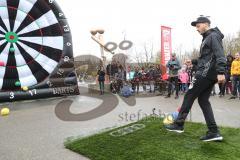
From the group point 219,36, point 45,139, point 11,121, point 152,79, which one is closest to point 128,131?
point 45,139

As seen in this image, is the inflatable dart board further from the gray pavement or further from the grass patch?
the grass patch

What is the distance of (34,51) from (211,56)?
27.8ft

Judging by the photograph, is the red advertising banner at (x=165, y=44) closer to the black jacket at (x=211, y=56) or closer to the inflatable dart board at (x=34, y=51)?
the inflatable dart board at (x=34, y=51)

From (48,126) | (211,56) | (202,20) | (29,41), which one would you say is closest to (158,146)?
(211,56)

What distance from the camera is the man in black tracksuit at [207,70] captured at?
482 centimetres

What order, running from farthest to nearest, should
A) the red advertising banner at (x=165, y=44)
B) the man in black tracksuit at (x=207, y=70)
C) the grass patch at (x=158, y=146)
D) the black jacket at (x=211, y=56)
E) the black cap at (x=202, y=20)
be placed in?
the red advertising banner at (x=165, y=44) → the black cap at (x=202, y=20) → the man in black tracksuit at (x=207, y=70) → the black jacket at (x=211, y=56) → the grass patch at (x=158, y=146)

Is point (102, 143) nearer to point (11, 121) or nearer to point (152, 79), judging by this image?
point (11, 121)

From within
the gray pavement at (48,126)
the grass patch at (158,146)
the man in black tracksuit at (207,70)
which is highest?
the man in black tracksuit at (207,70)

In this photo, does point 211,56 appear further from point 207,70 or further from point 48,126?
Result: point 48,126

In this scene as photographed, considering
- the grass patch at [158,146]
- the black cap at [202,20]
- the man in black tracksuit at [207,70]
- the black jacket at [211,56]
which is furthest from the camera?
the black cap at [202,20]

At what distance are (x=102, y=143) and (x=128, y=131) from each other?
904 millimetres

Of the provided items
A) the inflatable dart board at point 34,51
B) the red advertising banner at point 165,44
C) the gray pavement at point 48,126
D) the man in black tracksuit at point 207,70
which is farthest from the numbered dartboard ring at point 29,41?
the man in black tracksuit at point 207,70

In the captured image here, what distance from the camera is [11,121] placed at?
7902mm

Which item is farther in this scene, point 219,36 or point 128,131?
point 128,131
